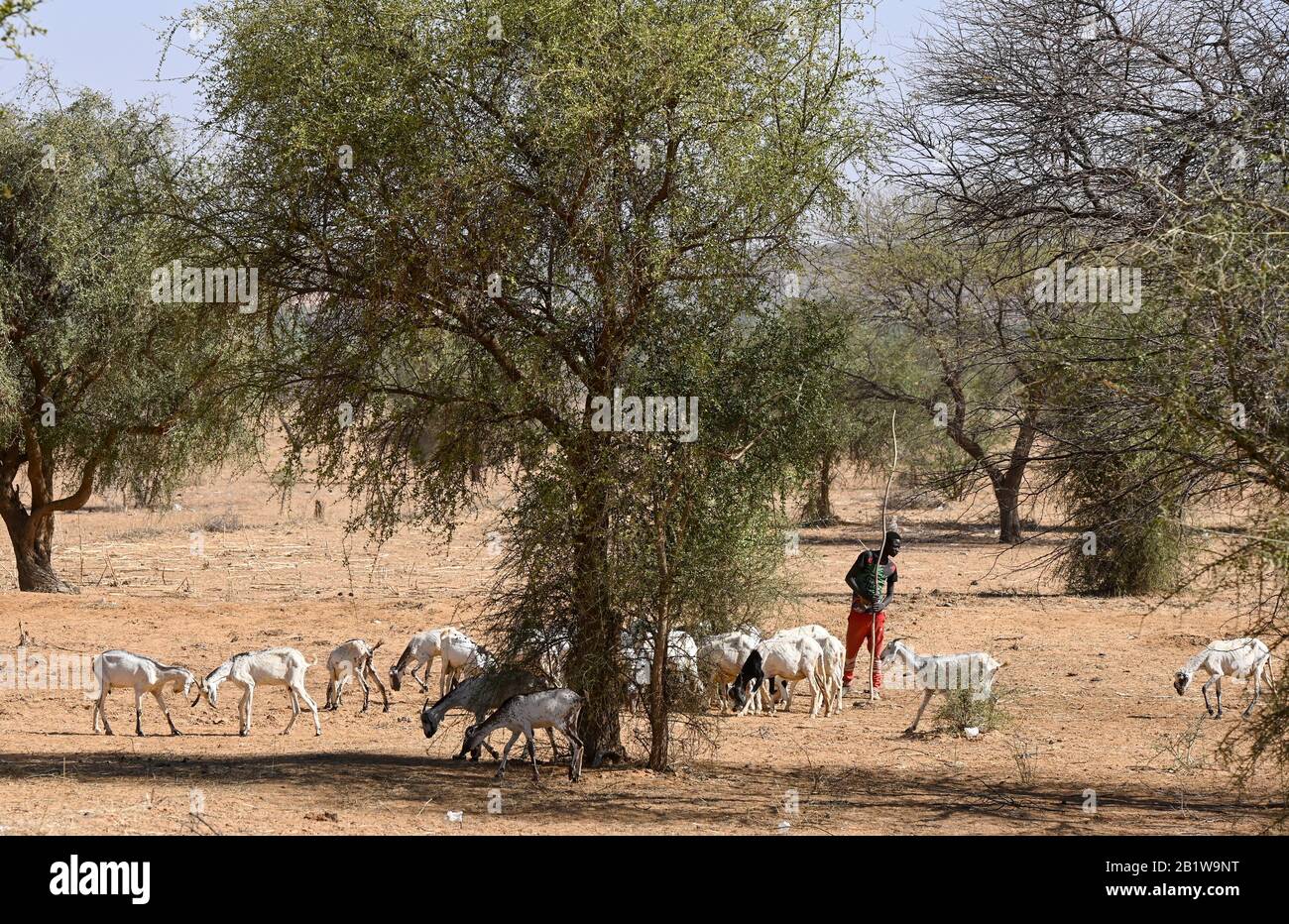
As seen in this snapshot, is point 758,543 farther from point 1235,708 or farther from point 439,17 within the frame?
point 1235,708

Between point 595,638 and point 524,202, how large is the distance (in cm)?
360

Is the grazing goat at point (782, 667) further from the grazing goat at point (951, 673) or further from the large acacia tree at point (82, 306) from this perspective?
the large acacia tree at point (82, 306)

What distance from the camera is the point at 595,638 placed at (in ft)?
36.8

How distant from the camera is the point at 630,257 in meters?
10.5

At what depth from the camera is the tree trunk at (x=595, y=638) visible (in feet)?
35.6

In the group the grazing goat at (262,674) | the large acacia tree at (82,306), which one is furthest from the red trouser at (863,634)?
the large acacia tree at (82,306)

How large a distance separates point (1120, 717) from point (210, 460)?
13.8 metres

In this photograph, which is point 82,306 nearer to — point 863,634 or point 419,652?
point 419,652

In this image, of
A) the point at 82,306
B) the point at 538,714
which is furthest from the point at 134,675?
the point at 82,306

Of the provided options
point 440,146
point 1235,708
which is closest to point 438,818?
point 440,146

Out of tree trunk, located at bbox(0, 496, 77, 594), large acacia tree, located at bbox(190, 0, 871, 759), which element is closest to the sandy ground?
tree trunk, located at bbox(0, 496, 77, 594)

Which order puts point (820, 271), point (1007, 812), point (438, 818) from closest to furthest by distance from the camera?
point (438, 818), point (1007, 812), point (820, 271)

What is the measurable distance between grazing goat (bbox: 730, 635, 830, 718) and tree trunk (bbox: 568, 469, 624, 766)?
3144 millimetres

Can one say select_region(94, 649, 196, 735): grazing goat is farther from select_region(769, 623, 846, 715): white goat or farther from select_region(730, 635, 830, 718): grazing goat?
select_region(769, 623, 846, 715): white goat
